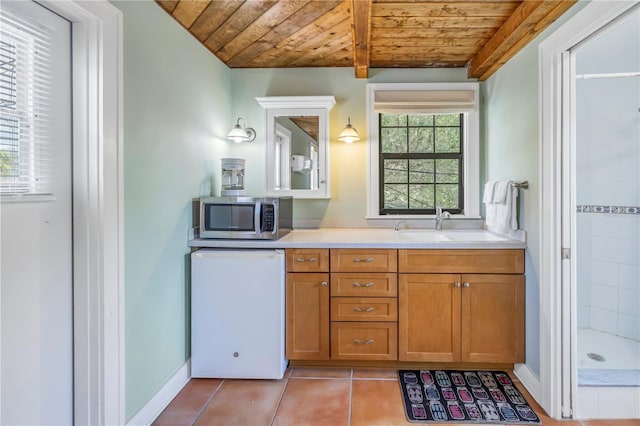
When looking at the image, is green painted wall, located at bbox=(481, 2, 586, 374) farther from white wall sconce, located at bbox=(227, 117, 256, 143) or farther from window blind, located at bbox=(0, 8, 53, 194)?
window blind, located at bbox=(0, 8, 53, 194)

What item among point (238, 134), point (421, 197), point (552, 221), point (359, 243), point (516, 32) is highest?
point (516, 32)

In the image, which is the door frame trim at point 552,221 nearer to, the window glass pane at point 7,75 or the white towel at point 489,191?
the white towel at point 489,191

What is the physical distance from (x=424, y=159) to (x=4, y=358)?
295 centimetres

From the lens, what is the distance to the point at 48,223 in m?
1.39

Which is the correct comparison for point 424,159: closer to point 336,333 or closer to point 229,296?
point 336,333

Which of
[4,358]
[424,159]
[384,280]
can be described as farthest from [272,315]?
[424,159]

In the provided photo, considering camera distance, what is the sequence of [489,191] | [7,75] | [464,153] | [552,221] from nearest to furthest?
1. [7,75]
2. [552,221]
3. [489,191]
4. [464,153]

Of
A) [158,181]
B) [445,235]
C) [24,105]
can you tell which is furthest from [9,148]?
[445,235]

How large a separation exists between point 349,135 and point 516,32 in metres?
1.32

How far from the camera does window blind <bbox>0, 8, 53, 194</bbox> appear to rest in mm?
1218

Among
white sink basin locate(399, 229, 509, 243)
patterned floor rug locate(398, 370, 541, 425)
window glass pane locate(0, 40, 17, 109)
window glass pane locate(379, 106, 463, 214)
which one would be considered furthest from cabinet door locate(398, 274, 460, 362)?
window glass pane locate(0, 40, 17, 109)

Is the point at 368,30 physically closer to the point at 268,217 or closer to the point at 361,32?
the point at 361,32

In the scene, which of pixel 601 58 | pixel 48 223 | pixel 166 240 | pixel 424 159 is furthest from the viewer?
pixel 424 159

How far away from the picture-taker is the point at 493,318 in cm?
227
